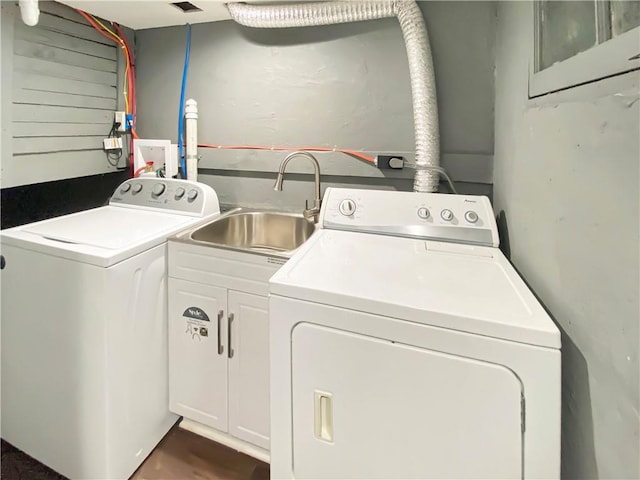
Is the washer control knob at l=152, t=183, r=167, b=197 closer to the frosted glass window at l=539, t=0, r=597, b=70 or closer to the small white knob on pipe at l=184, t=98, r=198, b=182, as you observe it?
the small white knob on pipe at l=184, t=98, r=198, b=182

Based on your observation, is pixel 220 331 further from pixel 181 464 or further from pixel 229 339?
pixel 181 464

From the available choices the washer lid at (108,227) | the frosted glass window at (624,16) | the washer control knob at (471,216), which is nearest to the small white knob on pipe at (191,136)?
the washer lid at (108,227)

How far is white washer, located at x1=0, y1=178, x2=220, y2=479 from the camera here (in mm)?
1317

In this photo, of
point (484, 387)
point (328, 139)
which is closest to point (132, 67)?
point (328, 139)

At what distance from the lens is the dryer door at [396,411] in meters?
0.79

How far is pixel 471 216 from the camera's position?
140 cm

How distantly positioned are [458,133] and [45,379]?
2047 millimetres

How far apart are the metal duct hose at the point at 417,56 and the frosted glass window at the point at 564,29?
59 centimetres

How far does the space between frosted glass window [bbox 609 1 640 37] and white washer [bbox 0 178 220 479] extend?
4.85ft

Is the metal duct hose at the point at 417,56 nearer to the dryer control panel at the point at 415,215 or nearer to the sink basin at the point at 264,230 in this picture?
the dryer control panel at the point at 415,215

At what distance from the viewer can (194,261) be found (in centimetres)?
156

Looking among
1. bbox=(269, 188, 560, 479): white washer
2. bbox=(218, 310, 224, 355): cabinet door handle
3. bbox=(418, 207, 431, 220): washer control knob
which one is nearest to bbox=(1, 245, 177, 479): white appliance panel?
bbox=(218, 310, 224, 355): cabinet door handle

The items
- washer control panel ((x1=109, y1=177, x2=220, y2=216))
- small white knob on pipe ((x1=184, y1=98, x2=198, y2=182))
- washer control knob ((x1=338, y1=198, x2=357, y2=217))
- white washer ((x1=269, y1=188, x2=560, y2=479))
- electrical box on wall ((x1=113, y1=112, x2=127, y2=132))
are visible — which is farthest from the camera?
electrical box on wall ((x1=113, y1=112, x2=127, y2=132))

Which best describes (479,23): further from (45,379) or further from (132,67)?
(45,379)
